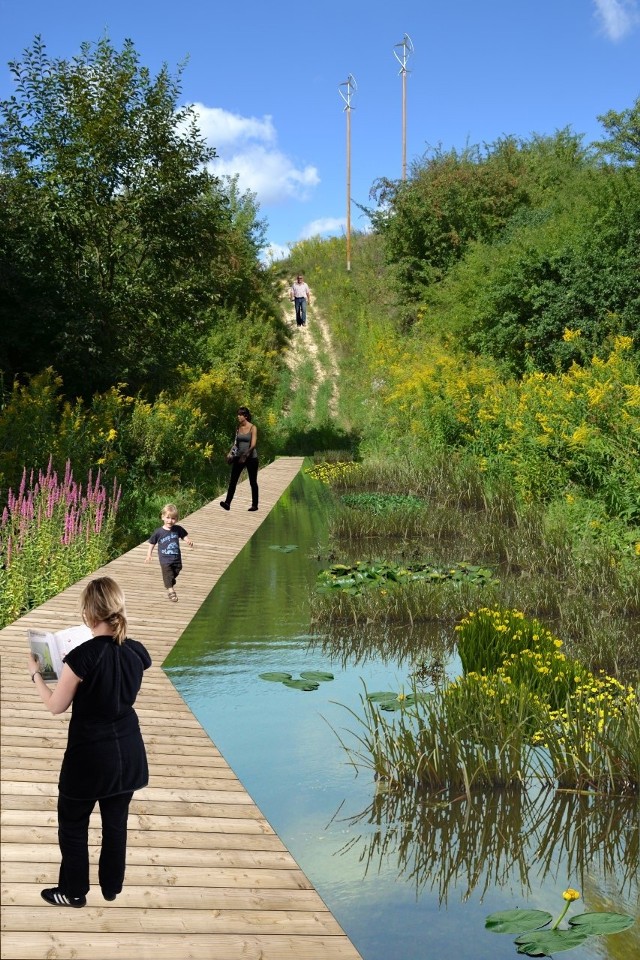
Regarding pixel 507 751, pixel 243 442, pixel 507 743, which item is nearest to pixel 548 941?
pixel 507 743

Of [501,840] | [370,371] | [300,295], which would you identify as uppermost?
[300,295]

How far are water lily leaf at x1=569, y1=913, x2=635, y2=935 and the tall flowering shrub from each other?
638 cm

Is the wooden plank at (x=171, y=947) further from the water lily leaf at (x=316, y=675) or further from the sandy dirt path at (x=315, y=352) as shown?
the sandy dirt path at (x=315, y=352)

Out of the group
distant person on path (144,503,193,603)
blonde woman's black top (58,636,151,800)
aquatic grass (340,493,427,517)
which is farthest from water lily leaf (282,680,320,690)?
aquatic grass (340,493,427,517)

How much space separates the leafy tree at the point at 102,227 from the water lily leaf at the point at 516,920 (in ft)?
56.0

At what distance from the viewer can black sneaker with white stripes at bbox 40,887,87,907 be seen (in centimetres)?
364

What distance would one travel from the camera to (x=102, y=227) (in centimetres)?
2203

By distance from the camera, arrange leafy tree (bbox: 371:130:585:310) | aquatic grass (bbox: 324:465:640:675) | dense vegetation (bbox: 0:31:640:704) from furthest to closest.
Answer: leafy tree (bbox: 371:130:585:310) → dense vegetation (bbox: 0:31:640:704) → aquatic grass (bbox: 324:465:640:675)

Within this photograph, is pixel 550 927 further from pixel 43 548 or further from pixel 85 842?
pixel 43 548

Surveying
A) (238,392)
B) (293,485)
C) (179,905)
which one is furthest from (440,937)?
(238,392)

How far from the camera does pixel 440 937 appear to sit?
12.8 feet

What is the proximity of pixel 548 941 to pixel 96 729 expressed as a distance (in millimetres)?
1830

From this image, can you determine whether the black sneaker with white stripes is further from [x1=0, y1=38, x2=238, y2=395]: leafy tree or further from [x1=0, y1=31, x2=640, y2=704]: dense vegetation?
[x1=0, y1=38, x2=238, y2=395]: leafy tree

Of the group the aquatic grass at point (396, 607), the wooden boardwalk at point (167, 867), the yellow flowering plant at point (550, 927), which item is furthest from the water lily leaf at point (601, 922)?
the aquatic grass at point (396, 607)
